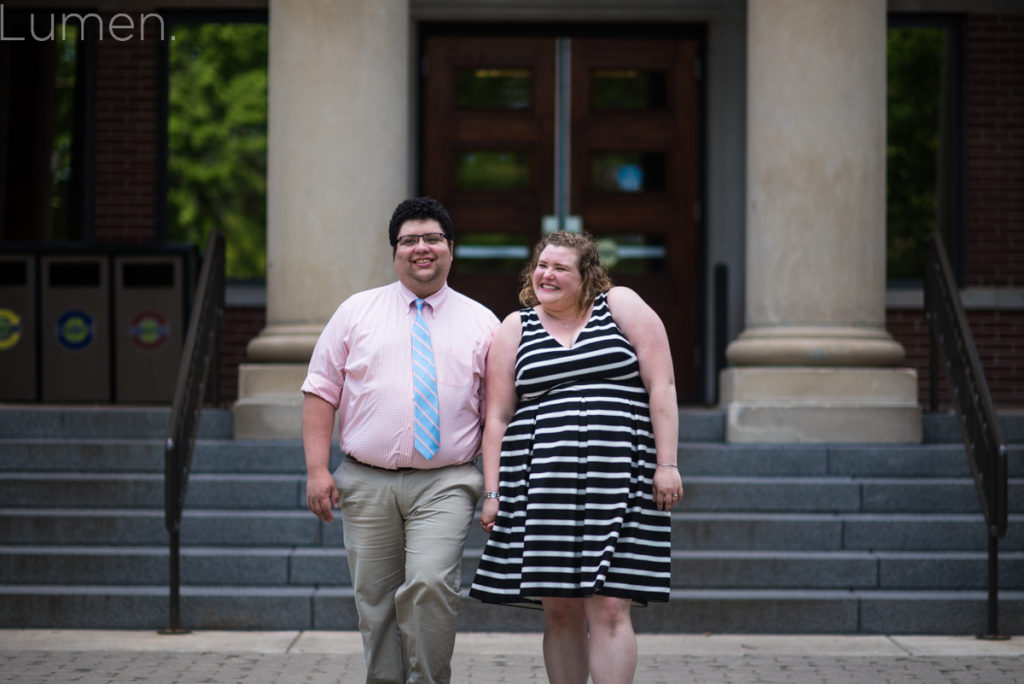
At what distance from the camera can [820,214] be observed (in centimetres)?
938

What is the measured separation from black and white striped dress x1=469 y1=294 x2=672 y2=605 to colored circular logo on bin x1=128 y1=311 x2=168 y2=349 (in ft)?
21.7

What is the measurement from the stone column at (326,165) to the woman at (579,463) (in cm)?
457

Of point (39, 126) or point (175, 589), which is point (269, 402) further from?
Answer: point (39, 126)

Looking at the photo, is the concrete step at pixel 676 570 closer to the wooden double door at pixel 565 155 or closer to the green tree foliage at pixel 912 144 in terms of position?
the wooden double door at pixel 565 155

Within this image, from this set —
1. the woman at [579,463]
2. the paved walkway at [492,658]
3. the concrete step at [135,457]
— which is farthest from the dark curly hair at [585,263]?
the concrete step at [135,457]

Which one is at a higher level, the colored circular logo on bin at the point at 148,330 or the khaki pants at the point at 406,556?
the colored circular logo on bin at the point at 148,330

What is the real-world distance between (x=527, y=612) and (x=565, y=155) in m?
5.37

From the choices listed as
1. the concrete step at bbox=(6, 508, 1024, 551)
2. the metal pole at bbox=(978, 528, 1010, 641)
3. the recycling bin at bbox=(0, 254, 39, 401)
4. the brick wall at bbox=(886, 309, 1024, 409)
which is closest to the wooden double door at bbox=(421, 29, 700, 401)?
the brick wall at bbox=(886, 309, 1024, 409)

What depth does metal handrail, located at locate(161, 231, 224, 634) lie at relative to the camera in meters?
7.30

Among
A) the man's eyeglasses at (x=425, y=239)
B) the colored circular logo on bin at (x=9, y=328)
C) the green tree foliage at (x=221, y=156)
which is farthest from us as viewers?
the green tree foliage at (x=221, y=156)

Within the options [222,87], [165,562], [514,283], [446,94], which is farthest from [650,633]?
[222,87]

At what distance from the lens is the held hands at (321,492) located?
490cm

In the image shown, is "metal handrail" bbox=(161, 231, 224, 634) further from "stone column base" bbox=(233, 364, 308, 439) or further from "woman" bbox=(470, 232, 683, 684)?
"woman" bbox=(470, 232, 683, 684)

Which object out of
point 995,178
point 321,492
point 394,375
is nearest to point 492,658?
point 321,492
